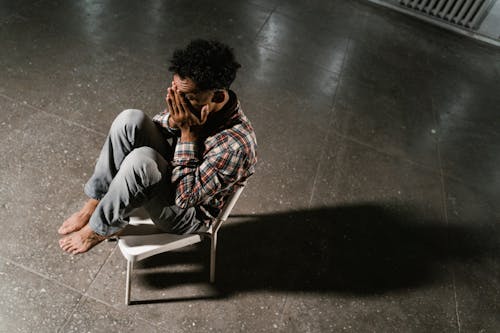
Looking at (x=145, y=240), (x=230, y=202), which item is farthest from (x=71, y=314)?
(x=230, y=202)

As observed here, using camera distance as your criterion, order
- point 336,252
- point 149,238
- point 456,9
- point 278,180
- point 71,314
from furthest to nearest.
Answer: point 456,9
point 278,180
point 336,252
point 71,314
point 149,238

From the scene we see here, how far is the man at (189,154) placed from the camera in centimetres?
143

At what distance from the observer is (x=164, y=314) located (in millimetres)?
1843

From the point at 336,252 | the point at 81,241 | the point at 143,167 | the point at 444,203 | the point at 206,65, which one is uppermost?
the point at 206,65

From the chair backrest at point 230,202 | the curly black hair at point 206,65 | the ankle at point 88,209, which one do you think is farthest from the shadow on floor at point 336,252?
the curly black hair at point 206,65

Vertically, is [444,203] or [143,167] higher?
[143,167]

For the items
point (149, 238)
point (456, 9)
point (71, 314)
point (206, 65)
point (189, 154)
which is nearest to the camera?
point (206, 65)

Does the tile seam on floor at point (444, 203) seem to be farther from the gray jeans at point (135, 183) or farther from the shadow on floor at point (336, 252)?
the gray jeans at point (135, 183)

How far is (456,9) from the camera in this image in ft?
18.1

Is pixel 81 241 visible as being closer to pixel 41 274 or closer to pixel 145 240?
pixel 41 274

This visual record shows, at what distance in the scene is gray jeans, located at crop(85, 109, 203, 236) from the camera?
146 cm

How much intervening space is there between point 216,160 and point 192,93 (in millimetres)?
314

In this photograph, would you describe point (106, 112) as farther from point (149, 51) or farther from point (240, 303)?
point (240, 303)

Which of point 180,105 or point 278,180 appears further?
point 278,180
